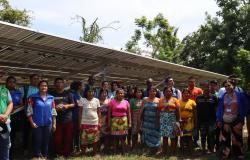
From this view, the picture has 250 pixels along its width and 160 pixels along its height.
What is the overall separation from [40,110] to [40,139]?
55cm

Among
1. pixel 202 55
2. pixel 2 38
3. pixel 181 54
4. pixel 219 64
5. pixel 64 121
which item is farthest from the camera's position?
pixel 181 54

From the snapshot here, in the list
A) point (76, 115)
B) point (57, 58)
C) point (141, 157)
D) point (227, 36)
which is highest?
point (227, 36)

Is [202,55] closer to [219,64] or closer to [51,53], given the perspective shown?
[219,64]

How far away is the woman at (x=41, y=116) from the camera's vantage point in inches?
277

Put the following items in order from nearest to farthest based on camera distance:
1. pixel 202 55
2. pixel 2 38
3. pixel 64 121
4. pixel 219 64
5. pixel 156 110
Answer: pixel 2 38, pixel 64 121, pixel 156 110, pixel 219 64, pixel 202 55

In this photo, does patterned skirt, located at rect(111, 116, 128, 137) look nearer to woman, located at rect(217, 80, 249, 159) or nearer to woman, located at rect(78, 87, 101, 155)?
woman, located at rect(78, 87, 101, 155)

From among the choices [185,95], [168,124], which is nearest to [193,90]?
[185,95]

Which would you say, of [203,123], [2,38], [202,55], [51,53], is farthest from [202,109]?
[202,55]

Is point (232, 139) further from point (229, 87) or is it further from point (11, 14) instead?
point (11, 14)

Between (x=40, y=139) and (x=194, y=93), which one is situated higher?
(x=194, y=93)

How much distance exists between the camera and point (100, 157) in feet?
25.0

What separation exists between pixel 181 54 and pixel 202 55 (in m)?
3.84

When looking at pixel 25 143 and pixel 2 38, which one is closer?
pixel 2 38

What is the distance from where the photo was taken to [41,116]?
702 cm
